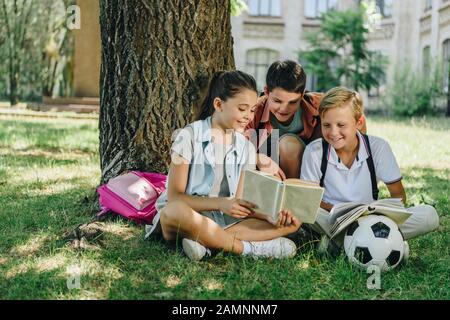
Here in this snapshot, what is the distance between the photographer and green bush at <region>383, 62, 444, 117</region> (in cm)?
2019

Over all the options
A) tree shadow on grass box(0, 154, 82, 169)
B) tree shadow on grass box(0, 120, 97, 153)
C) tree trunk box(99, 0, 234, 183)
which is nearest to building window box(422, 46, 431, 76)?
tree shadow on grass box(0, 120, 97, 153)

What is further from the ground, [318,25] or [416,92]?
[318,25]

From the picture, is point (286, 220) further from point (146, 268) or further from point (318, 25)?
point (318, 25)

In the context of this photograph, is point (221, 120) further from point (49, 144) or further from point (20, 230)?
point (49, 144)

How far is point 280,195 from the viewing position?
3371 mm

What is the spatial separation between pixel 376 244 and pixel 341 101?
2.80ft

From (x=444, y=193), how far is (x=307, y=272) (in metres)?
3.07

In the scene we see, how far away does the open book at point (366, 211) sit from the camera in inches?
141

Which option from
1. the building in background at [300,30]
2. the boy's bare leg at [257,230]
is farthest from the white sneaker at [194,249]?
the building in background at [300,30]

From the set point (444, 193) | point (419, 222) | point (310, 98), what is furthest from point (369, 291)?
point (444, 193)

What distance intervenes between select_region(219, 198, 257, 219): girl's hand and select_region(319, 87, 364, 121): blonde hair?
2.41 ft

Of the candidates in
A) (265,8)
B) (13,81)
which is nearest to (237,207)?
(13,81)

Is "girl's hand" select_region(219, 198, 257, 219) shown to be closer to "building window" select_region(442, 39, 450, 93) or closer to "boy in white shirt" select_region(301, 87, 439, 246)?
"boy in white shirt" select_region(301, 87, 439, 246)

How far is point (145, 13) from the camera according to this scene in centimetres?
459
